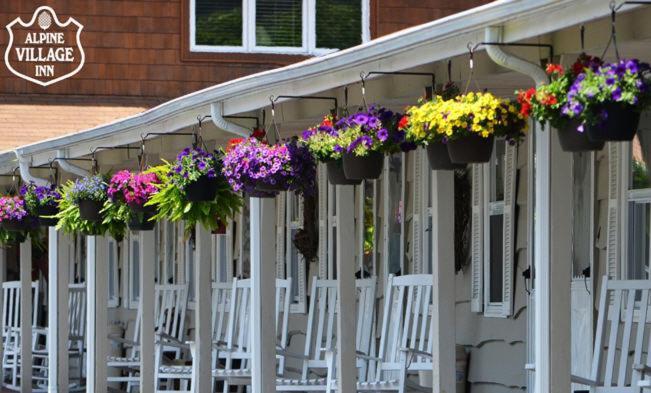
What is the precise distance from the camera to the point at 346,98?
305 inches

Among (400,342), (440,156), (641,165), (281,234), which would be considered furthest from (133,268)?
(440,156)

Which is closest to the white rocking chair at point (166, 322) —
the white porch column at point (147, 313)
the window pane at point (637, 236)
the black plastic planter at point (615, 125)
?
the white porch column at point (147, 313)

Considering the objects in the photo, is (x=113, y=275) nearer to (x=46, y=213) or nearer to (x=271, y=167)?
(x=46, y=213)

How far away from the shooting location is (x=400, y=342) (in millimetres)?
9188

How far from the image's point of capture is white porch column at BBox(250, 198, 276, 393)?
835cm

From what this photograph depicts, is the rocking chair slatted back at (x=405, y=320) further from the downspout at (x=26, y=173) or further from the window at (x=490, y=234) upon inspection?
the downspout at (x=26, y=173)

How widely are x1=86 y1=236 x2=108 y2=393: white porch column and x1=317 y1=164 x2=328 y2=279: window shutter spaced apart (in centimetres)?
150

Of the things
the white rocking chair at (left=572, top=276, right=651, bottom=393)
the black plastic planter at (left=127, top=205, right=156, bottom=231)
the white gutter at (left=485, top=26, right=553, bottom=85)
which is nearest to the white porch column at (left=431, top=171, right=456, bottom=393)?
the white rocking chair at (left=572, top=276, right=651, bottom=393)

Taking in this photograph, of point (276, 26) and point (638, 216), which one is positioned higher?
point (276, 26)

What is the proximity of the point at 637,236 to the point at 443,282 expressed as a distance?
1361 mm

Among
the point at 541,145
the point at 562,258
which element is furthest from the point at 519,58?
the point at 562,258

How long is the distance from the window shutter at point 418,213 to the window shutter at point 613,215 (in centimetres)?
204

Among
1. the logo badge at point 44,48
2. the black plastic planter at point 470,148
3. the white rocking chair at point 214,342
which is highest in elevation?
the logo badge at point 44,48

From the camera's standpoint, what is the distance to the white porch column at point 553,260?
586 centimetres
